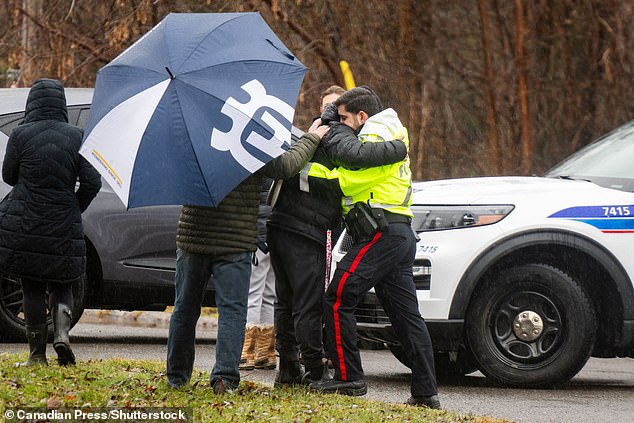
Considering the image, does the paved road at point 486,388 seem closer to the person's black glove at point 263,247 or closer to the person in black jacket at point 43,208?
the person's black glove at point 263,247

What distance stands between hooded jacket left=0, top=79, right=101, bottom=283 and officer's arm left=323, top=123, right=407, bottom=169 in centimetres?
167

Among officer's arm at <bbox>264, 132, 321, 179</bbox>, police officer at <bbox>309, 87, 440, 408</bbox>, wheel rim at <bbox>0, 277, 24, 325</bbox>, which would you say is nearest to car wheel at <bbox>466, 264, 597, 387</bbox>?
police officer at <bbox>309, 87, 440, 408</bbox>

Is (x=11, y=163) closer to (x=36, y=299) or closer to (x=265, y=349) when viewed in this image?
(x=36, y=299)

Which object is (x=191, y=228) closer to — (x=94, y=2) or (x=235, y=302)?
(x=235, y=302)

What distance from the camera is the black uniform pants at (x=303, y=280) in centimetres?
669

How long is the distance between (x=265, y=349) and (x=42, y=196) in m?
2.10

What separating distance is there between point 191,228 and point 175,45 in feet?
3.04

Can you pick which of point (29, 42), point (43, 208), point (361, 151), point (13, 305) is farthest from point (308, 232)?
point (29, 42)

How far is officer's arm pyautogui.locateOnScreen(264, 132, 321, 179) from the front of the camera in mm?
6395

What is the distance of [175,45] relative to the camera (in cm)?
608

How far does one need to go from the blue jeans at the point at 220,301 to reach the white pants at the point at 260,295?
1976 millimetres

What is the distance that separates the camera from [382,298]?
6805mm

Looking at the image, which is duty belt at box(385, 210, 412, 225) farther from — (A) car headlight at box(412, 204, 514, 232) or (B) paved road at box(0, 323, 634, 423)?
(A) car headlight at box(412, 204, 514, 232)

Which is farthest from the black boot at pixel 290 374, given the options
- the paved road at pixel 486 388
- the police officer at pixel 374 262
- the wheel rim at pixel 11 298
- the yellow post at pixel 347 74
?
the yellow post at pixel 347 74
